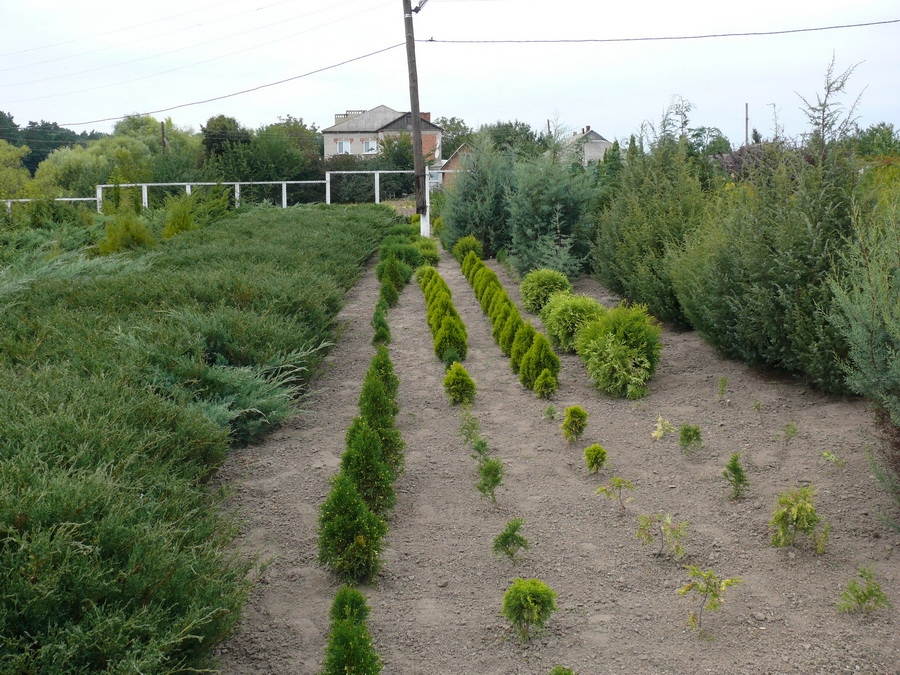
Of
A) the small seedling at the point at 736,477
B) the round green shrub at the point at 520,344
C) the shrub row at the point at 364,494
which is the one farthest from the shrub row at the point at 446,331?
the small seedling at the point at 736,477

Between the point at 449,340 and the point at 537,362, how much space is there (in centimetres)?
143

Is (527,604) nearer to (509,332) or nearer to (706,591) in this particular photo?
(706,591)

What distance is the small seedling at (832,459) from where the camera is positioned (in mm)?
4543

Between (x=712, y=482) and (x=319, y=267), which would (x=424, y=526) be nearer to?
(x=712, y=482)

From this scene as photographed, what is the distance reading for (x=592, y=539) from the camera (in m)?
4.05

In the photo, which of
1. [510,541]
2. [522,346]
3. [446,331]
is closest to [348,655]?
[510,541]

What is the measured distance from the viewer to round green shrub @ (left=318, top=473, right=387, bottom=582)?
3.61 meters

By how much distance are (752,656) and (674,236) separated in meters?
6.42

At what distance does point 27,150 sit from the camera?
60.6 m

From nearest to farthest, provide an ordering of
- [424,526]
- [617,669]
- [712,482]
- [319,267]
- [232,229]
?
[617,669] < [424,526] < [712,482] < [319,267] < [232,229]

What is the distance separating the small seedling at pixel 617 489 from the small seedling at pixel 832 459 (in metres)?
1.23

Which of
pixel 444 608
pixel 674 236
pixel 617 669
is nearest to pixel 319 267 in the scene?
pixel 674 236

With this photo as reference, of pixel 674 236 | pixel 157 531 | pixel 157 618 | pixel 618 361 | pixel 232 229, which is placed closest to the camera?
pixel 157 618

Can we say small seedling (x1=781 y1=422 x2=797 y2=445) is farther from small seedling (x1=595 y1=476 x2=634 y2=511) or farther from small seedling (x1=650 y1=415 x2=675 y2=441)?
small seedling (x1=595 y1=476 x2=634 y2=511)
